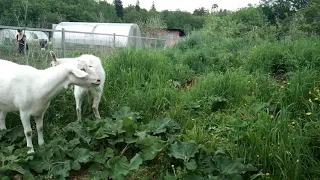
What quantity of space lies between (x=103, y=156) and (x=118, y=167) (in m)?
0.36

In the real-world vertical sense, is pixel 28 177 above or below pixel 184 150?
below

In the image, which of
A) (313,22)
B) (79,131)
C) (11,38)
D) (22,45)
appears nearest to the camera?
(79,131)

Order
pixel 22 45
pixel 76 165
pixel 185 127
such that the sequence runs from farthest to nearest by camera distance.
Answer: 1. pixel 22 45
2. pixel 185 127
3. pixel 76 165

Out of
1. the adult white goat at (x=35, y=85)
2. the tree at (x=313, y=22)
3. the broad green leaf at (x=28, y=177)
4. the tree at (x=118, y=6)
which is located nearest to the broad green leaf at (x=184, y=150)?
the adult white goat at (x=35, y=85)

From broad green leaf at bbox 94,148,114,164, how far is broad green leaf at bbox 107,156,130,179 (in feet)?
0.52

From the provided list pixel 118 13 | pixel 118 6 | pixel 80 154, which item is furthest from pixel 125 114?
pixel 118 6

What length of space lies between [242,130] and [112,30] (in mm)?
20405

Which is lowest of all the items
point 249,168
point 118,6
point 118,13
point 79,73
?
point 249,168

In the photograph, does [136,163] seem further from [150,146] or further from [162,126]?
[162,126]

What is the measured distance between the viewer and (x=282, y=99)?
175 inches

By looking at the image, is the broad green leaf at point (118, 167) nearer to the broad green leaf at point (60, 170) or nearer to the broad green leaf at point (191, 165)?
the broad green leaf at point (60, 170)

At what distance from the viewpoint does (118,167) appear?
10.1 ft

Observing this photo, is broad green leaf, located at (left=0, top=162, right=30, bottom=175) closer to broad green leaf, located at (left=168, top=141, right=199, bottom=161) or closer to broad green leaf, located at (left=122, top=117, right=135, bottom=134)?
broad green leaf, located at (left=122, top=117, right=135, bottom=134)

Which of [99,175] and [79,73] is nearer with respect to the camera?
[99,175]
